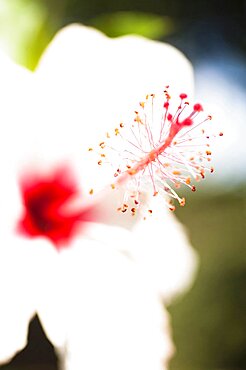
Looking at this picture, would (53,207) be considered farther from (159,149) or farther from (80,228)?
(159,149)

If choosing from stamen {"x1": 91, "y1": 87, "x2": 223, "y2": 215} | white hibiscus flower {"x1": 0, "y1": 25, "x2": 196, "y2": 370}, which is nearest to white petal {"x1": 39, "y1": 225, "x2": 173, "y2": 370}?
white hibiscus flower {"x1": 0, "y1": 25, "x2": 196, "y2": 370}

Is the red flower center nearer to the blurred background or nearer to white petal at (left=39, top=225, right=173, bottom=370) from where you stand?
white petal at (left=39, top=225, right=173, bottom=370)

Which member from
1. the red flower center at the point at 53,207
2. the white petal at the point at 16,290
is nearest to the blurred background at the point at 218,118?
the white petal at the point at 16,290

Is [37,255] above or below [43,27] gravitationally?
below

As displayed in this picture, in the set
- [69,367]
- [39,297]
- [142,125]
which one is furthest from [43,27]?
[69,367]

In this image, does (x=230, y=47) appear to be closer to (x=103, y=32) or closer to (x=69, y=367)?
(x=103, y=32)

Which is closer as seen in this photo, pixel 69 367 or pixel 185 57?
pixel 69 367
